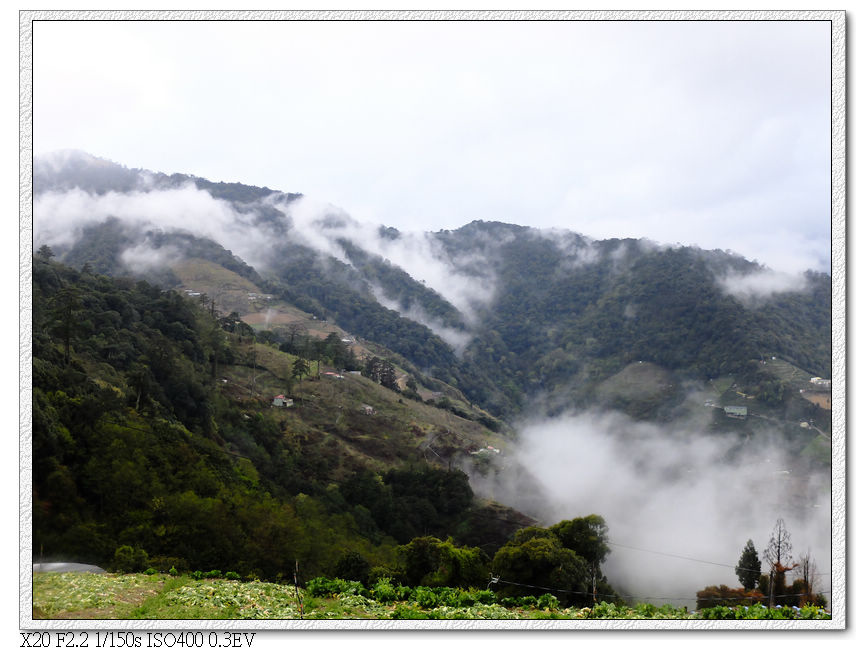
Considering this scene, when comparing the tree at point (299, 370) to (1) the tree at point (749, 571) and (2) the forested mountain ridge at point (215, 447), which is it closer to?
(2) the forested mountain ridge at point (215, 447)

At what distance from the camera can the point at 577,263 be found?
83062 mm

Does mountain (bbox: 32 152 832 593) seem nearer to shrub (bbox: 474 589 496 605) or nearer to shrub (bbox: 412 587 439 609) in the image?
shrub (bbox: 474 589 496 605)

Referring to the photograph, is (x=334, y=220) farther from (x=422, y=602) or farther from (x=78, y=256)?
(x=422, y=602)

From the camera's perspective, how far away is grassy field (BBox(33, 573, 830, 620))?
6.27 metres

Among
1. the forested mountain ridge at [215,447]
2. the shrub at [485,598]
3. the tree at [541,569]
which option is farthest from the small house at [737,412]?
the shrub at [485,598]

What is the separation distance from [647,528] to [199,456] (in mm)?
20409

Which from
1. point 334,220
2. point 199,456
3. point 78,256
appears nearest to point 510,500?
point 199,456

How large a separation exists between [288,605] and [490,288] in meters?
84.6

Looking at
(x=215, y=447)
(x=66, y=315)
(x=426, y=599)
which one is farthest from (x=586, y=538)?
(x=66, y=315)

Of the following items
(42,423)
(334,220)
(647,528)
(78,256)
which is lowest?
(647,528)

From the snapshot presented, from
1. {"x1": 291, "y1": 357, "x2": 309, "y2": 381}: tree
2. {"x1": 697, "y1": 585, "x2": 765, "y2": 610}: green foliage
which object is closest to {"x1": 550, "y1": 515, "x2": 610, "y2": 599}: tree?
{"x1": 697, "y1": 585, "x2": 765, "y2": 610}: green foliage

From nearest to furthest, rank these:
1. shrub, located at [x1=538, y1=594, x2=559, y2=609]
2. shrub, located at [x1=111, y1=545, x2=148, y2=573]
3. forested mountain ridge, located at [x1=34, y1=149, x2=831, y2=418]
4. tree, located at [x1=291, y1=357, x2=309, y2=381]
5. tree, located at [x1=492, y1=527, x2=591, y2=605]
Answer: shrub, located at [x1=538, y1=594, x2=559, y2=609] < shrub, located at [x1=111, y1=545, x2=148, y2=573] < tree, located at [x1=492, y1=527, x2=591, y2=605] < tree, located at [x1=291, y1=357, x2=309, y2=381] < forested mountain ridge, located at [x1=34, y1=149, x2=831, y2=418]

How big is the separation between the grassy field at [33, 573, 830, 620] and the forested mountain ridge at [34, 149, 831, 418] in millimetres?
35354

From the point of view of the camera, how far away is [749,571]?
11.9 meters
